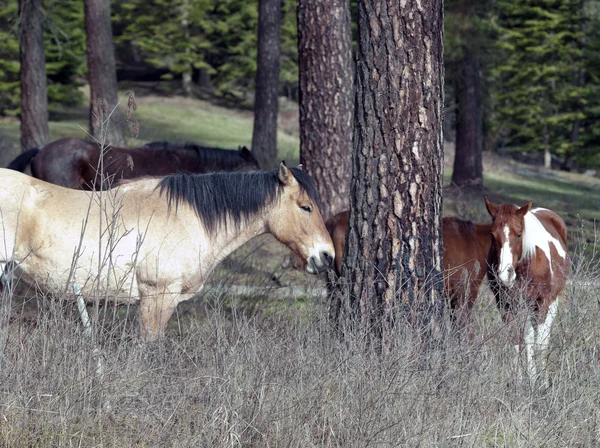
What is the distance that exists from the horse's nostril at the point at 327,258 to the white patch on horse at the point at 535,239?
6.50 ft

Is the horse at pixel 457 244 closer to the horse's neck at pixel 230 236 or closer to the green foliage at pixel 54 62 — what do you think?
the horse's neck at pixel 230 236

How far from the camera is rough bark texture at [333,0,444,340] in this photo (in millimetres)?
5289

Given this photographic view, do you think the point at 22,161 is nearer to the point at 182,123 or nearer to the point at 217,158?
the point at 217,158

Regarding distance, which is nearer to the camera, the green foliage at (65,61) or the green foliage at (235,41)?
the green foliage at (65,61)

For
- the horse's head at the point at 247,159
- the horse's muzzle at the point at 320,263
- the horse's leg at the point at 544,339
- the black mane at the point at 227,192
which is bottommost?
the horse's leg at the point at 544,339

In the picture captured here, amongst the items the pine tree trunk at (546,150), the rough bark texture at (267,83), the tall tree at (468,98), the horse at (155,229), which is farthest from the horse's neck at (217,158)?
the pine tree trunk at (546,150)

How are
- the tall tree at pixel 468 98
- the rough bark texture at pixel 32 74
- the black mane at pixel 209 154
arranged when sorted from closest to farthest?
the black mane at pixel 209 154 → the rough bark texture at pixel 32 74 → the tall tree at pixel 468 98

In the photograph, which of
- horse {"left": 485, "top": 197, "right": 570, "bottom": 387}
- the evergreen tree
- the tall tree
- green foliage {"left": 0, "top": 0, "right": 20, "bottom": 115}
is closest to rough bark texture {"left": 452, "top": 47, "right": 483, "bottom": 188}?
the tall tree

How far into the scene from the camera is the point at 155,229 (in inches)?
241

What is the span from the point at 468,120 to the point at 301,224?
16569 mm

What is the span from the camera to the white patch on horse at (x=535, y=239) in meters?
7.16

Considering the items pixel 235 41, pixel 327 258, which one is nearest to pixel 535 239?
pixel 327 258

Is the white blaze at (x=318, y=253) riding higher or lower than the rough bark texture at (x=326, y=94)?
lower

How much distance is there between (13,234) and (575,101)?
41.2 metres
